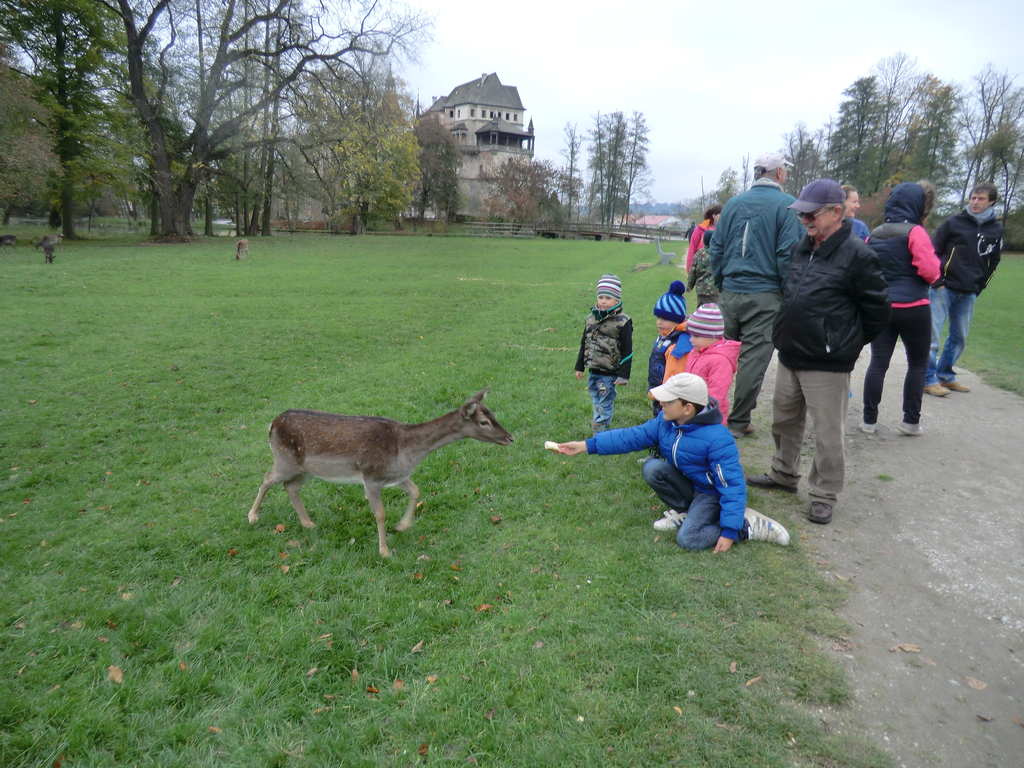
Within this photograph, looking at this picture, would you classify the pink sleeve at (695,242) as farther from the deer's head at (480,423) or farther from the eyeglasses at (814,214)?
the deer's head at (480,423)

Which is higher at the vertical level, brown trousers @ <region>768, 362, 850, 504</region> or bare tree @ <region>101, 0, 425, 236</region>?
bare tree @ <region>101, 0, 425, 236</region>

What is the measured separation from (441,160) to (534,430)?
71.3 meters

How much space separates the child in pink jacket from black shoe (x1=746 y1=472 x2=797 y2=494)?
0.95m

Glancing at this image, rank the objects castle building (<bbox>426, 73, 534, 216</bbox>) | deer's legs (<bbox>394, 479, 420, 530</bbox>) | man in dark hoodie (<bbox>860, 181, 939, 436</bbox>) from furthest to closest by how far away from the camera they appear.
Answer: castle building (<bbox>426, 73, 534, 216</bbox>), man in dark hoodie (<bbox>860, 181, 939, 436</bbox>), deer's legs (<bbox>394, 479, 420, 530</bbox>)

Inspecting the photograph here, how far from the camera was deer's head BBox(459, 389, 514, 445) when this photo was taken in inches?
207

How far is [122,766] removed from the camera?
317cm

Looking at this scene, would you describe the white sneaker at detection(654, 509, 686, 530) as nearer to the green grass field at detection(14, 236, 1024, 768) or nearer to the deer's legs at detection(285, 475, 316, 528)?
the green grass field at detection(14, 236, 1024, 768)

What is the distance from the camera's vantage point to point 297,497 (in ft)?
18.2

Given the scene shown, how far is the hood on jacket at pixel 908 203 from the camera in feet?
22.2

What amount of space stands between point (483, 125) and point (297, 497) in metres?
105

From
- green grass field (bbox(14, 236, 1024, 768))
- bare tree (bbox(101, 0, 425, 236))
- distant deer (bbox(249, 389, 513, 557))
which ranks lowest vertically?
green grass field (bbox(14, 236, 1024, 768))

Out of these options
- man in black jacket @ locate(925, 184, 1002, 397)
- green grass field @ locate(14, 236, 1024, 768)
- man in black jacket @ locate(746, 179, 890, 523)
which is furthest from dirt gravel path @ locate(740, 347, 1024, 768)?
man in black jacket @ locate(925, 184, 1002, 397)

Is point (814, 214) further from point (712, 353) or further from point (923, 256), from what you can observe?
point (923, 256)

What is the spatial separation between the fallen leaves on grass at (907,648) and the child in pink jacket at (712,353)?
217 centimetres
